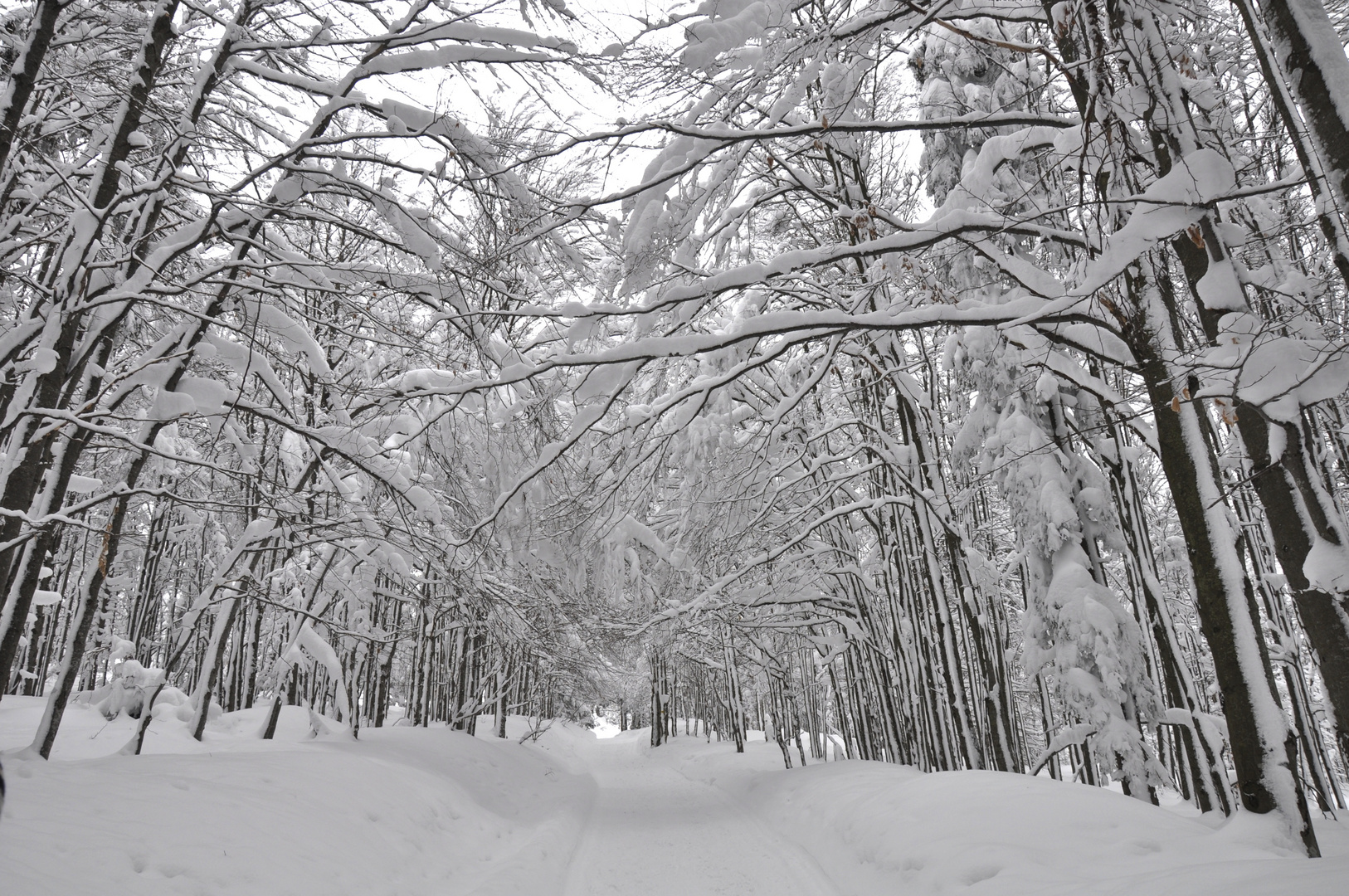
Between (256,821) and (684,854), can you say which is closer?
(256,821)

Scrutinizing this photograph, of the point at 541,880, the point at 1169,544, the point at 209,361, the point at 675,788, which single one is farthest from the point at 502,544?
the point at 1169,544

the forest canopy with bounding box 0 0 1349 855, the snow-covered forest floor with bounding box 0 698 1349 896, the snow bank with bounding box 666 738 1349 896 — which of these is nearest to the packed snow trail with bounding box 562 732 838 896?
the snow-covered forest floor with bounding box 0 698 1349 896

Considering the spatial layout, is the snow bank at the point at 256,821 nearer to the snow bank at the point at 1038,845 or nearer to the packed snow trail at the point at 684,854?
the packed snow trail at the point at 684,854

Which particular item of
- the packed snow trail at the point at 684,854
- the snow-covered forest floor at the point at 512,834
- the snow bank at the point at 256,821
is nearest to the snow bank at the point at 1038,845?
the snow-covered forest floor at the point at 512,834

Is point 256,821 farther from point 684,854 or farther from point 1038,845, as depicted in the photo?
point 1038,845

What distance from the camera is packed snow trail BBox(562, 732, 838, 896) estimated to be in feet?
21.4

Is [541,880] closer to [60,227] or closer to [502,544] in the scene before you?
[502,544]

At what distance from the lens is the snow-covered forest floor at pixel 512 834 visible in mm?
3561

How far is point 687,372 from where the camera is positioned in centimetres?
891

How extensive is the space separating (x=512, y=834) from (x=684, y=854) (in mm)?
2593

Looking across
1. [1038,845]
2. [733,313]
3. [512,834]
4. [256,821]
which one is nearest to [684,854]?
[512,834]

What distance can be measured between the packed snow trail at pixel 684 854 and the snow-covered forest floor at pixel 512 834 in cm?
4

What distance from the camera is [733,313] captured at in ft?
36.0

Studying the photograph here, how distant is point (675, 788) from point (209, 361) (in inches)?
564
